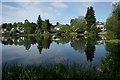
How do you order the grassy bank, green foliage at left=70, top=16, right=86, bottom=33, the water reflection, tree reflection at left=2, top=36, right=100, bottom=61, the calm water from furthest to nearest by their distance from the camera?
green foliage at left=70, top=16, right=86, bottom=33 < tree reflection at left=2, top=36, right=100, bottom=61 < the water reflection < the calm water < the grassy bank

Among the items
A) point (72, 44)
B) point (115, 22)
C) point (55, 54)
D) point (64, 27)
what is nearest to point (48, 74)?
point (55, 54)

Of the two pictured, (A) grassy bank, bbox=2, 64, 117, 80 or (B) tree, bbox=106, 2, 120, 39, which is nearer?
(A) grassy bank, bbox=2, 64, 117, 80

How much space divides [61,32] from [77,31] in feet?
18.5

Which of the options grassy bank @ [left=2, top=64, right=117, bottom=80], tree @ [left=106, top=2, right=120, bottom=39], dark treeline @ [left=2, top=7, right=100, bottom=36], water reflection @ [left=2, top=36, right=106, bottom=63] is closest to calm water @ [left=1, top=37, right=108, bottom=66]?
→ water reflection @ [left=2, top=36, right=106, bottom=63]

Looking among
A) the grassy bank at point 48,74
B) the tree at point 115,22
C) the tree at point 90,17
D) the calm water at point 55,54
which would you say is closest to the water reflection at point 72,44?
the calm water at point 55,54

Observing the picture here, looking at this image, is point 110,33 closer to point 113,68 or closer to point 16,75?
point 113,68

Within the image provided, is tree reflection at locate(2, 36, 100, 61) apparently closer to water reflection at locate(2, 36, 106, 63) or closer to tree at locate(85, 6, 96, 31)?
water reflection at locate(2, 36, 106, 63)

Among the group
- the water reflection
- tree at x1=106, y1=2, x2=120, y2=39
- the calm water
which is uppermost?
tree at x1=106, y1=2, x2=120, y2=39

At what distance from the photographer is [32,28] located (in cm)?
8838

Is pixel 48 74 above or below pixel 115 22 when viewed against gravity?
below

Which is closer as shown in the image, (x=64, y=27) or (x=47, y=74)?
(x=47, y=74)

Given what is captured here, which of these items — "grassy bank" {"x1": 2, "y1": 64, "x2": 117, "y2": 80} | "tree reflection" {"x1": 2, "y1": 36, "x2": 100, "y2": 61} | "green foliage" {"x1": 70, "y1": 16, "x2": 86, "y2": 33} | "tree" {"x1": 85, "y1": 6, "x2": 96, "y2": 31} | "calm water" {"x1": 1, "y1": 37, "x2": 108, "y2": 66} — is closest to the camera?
"grassy bank" {"x1": 2, "y1": 64, "x2": 117, "y2": 80}

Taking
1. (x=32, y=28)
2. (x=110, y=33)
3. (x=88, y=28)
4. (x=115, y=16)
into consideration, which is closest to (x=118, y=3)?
(x=115, y=16)

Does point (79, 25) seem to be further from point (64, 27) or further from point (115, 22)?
point (115, 22)
